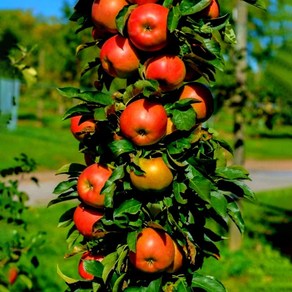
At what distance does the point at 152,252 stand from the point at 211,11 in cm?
76

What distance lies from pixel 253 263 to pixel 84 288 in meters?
4.33

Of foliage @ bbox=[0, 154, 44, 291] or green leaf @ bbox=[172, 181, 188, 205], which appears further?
foliage @ bbox=[0, 154, 44, 291]

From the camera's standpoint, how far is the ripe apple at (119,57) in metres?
1.74

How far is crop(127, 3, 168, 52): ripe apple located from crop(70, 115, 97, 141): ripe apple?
0.28m

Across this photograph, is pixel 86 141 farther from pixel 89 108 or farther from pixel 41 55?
pixel 41 55

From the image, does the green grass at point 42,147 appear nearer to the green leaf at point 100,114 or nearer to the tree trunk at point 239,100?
the tree trunk at point 239,100

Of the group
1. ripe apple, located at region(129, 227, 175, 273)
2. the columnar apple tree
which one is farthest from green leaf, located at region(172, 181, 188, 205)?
ripe apple, located at region(129, 227, 175, 273)

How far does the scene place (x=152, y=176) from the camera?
1.65 meters

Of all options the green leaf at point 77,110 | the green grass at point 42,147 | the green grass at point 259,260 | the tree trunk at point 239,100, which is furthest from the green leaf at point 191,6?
the green grass at point 42,147

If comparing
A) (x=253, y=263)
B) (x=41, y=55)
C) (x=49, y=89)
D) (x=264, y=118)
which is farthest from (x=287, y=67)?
(x=41, y=55)

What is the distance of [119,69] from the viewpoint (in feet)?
5.77

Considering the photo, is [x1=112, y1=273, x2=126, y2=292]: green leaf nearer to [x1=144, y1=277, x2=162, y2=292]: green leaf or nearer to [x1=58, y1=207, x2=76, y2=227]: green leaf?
[x1=144, y1=277, x2=162, y2=292]: green leaf

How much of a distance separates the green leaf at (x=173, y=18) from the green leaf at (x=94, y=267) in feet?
2.40

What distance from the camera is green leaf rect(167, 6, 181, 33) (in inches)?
64.3
